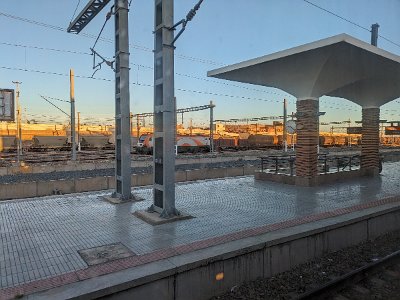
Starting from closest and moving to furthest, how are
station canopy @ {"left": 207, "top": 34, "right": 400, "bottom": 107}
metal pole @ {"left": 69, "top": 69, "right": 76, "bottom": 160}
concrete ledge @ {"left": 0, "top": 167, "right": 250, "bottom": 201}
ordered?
station canopy @ {"left": 207, "top": 34, "right": 400, "bottom": 107}
concrete ledge @ {"left": 0, "top": 167, "right": 250, "bottom": 201}
metal pole @ {"left": 69, "top": 69, "right": 76, "bottom": 160}

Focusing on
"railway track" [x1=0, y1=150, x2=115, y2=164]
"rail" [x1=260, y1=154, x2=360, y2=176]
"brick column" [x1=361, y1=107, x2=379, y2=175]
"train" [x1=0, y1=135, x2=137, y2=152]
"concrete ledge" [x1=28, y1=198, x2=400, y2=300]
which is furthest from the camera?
"train" [x1=0, y1=135, x2=137, y2=152]

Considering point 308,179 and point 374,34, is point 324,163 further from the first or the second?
point 374,34

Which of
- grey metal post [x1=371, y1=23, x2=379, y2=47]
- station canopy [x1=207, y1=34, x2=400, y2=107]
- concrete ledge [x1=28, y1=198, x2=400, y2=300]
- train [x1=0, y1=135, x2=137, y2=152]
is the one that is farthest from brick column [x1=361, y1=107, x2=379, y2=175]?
train [x1=0, y1=135, x2=137, y2=152]

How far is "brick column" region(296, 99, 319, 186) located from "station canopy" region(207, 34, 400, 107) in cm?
42

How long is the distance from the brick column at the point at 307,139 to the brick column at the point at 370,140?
4357 mm

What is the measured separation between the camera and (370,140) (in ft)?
50.0

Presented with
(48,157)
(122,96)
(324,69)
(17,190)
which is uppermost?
(324,69)

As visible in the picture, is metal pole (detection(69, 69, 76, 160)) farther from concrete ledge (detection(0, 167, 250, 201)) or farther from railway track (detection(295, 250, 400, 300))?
railway track (detection(295, 250, 400, 300))

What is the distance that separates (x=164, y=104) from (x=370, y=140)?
11.8 m

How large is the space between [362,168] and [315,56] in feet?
24.1

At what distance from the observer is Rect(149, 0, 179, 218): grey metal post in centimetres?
746

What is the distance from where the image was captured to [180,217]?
293 inches

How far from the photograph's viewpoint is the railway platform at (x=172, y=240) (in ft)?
14.4

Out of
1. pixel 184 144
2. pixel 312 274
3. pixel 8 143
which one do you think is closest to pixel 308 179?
pixel 312 274
